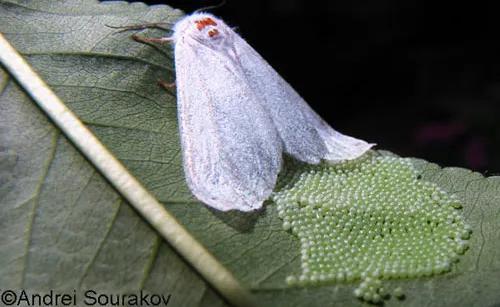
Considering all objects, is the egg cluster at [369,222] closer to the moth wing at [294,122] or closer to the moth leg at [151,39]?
the moth wing at [294,122]

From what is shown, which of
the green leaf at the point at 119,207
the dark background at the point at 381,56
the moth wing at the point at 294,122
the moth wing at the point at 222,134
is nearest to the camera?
the green leaf at the point at 119,207

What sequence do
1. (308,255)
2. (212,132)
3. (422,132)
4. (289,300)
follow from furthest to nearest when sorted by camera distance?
1. (422,132)
2. (212,132)
3. (308,255)
4. (289,300)

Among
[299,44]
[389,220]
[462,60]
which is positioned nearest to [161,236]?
[389,220]

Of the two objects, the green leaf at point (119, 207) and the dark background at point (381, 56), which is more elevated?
the green leaf at point (119, 207)

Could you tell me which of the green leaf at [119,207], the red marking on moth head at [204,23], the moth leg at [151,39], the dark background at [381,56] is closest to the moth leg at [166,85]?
the green leaf at [119,207]

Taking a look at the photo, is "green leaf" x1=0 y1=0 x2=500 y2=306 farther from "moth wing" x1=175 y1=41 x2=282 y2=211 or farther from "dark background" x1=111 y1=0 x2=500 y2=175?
"dark background" x1=111 y1=0 x2=500 y2=175

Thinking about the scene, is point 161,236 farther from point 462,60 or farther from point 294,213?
point 462,60

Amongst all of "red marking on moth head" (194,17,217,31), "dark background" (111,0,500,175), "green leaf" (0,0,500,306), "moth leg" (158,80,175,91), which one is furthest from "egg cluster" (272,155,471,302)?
"dark background" (111,0,500,175)
